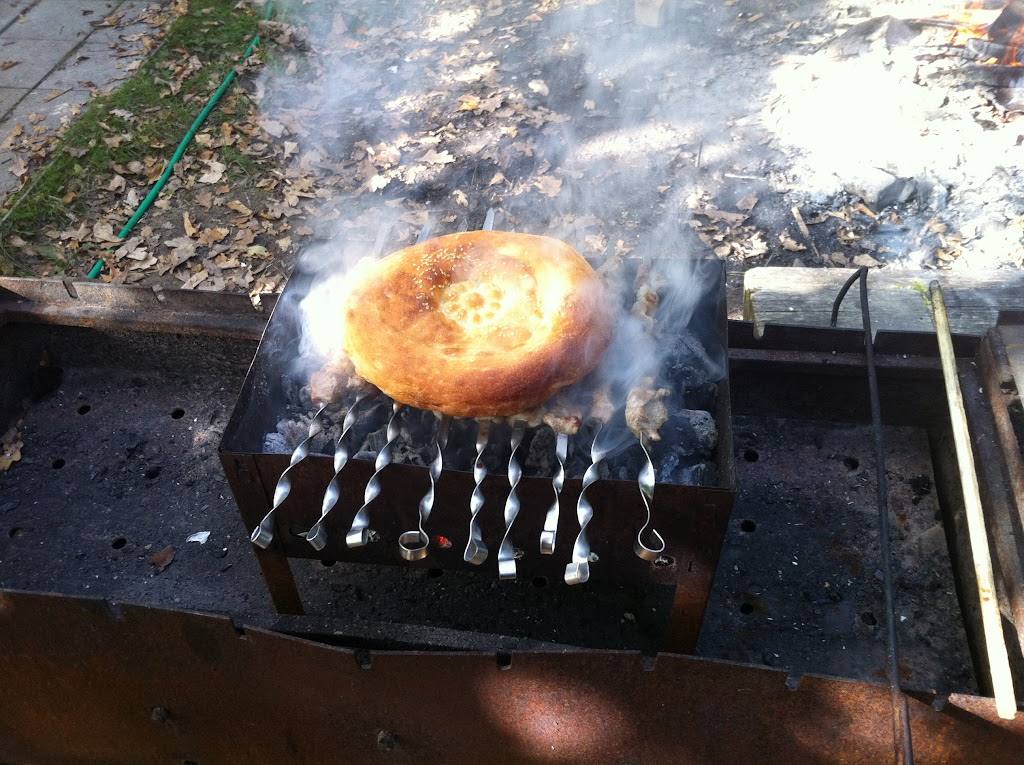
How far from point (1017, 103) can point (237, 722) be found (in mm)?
8882

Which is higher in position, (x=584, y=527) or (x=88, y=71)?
(x=584, y=527)

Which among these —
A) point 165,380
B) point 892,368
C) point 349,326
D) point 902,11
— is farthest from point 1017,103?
point 165,380

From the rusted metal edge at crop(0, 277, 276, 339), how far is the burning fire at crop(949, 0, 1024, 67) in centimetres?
800

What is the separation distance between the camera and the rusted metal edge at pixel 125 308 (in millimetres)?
4348

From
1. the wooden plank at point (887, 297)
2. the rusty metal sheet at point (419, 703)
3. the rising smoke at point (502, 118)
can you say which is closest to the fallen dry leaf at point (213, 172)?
the rising smoke at point (502, 118)

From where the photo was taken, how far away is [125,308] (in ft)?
14.6

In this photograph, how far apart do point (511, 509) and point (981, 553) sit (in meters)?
1.85

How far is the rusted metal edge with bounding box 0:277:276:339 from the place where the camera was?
435 cm

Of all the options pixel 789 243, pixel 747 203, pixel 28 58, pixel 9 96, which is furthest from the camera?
pixel 28 58

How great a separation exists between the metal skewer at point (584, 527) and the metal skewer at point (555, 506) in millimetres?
86

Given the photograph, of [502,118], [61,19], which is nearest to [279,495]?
[502,118]

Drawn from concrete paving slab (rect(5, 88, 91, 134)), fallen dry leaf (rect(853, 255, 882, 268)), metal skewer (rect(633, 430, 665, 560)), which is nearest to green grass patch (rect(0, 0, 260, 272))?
concrete paving slab (rect(5, 88, 91, 134))

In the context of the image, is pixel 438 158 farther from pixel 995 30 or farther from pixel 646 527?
pixel 646 527

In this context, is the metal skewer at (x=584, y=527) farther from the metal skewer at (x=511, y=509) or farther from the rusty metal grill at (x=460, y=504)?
the metal skewer at (x=511, y=509)
